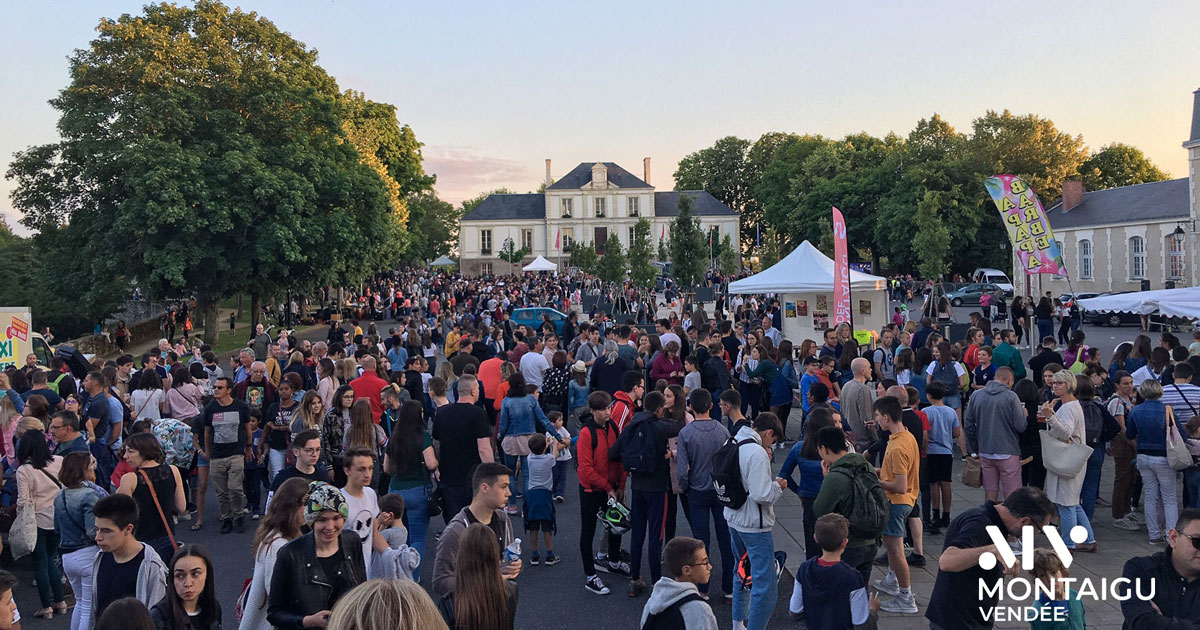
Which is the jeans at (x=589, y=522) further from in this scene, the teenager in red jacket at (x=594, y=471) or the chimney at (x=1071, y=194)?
the chimney at (x=1071, y=194)

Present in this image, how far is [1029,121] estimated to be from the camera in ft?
179

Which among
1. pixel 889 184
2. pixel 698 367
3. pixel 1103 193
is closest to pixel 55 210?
pixel 698 367

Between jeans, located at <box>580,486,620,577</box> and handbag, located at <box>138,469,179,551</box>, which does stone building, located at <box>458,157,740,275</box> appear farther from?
handbag, located at <box>138,469,179,551</box>

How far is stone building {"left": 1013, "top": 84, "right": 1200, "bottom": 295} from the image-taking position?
1554 inches

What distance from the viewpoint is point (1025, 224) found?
778 inches

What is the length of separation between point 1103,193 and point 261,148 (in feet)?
154

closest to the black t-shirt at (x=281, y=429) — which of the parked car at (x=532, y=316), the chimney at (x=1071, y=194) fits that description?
the parked car at (x=532, y=316)

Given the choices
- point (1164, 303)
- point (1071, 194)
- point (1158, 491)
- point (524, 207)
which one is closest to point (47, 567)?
point (1158, 491)

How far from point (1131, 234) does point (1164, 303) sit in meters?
33.4

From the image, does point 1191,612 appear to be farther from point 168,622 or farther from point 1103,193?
point 1103,193

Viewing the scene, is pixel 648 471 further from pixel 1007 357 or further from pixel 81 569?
pixel 1007 357

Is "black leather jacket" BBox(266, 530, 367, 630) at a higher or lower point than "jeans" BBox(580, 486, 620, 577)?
higher

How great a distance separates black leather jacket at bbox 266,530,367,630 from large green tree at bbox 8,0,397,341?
24.8 m

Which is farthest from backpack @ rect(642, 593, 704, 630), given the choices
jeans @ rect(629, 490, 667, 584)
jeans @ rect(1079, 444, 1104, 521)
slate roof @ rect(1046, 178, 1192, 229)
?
slate roof @ rect(1046, 178, 1192, 229)
